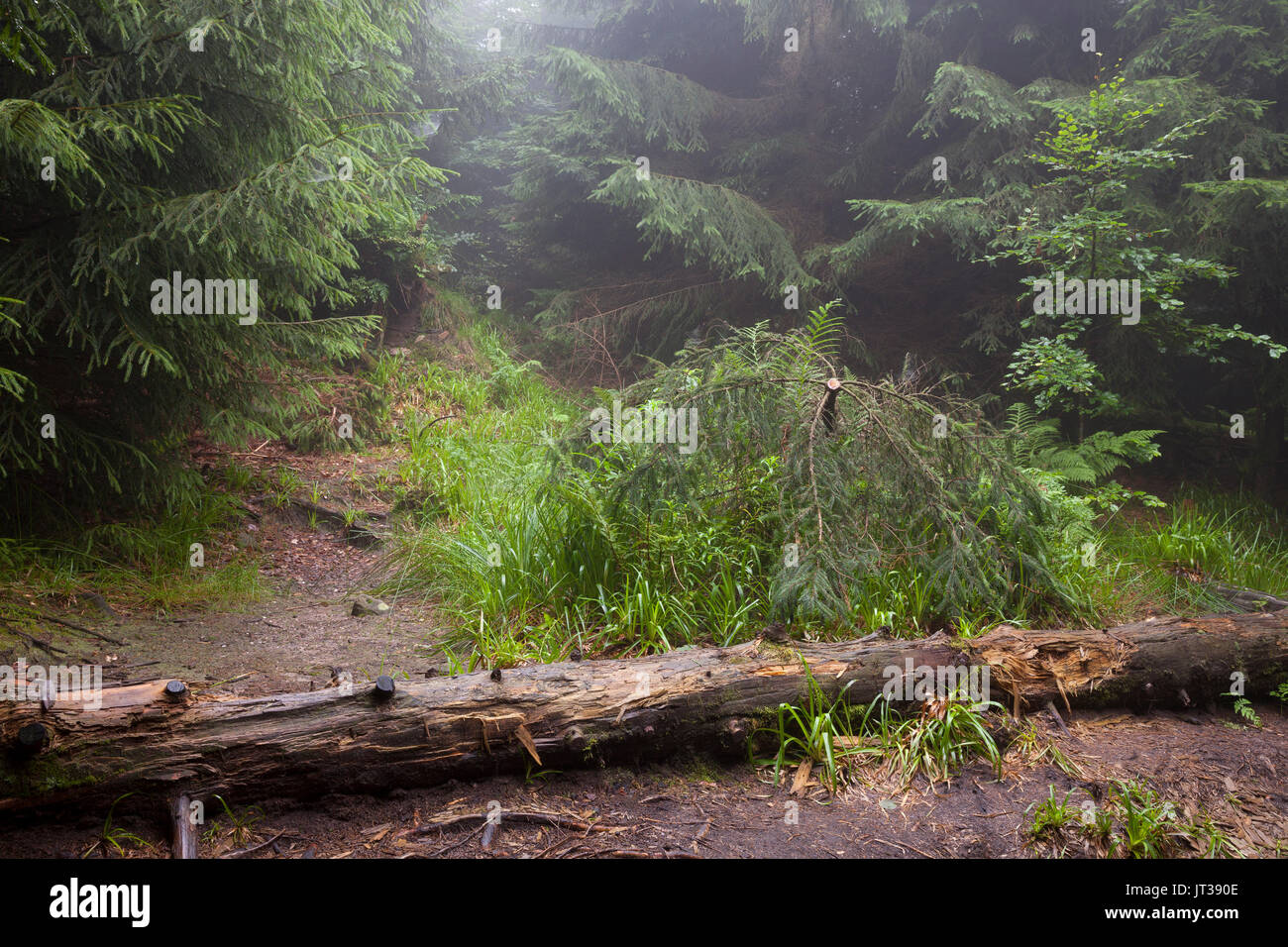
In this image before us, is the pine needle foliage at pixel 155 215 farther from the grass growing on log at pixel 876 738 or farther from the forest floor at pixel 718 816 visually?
the grass growing on log at pixel 876 738

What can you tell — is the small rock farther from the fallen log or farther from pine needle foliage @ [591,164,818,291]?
pine needle foliage @ [591,164,818,291]

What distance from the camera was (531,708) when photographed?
265 cm

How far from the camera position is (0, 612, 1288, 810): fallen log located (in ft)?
7.30

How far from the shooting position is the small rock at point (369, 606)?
4.39m

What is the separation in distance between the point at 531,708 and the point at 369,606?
2242 millimetres

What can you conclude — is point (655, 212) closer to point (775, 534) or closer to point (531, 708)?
point (775, 534)

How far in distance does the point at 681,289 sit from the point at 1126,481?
5803 millimetres

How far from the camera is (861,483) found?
3.79 metres

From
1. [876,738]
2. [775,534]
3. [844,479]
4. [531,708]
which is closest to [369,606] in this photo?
[531,708]

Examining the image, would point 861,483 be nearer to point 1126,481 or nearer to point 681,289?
point 1126,481

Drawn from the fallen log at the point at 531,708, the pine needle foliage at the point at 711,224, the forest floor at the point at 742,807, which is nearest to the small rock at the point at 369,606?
the forest floor at the point at 742,807

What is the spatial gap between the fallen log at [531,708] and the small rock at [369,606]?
1.84 m

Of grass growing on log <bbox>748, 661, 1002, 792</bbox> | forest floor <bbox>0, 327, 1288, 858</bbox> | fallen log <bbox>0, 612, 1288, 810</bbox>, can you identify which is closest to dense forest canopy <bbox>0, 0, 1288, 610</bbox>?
fallen log <bbox>0, 612, 1288, 810</bbox>
